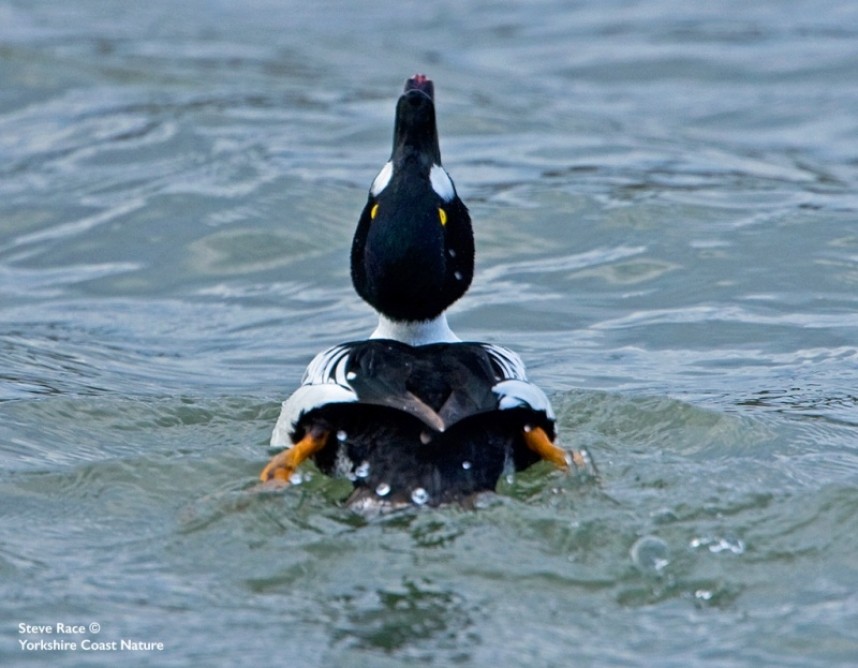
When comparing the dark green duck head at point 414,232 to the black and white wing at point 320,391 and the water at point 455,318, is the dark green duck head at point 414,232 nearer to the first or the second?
the black and white wing at point 320,391

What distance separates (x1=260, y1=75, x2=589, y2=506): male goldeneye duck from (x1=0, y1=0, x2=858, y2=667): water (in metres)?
0.17

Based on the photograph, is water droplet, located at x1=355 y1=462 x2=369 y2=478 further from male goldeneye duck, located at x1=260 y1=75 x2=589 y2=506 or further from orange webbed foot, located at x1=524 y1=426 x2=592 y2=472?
orange webbed foot, located at x1=524 y1=426 x2=592 y2=472

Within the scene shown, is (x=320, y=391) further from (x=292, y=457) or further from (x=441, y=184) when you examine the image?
(x=441, y=184)

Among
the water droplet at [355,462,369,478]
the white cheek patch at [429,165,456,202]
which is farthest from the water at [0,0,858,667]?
the white cheek patch at [429,165,456,202]

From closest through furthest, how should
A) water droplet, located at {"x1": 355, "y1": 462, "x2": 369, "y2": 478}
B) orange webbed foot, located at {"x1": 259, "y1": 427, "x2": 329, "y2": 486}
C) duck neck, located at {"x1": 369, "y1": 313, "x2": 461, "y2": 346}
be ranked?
water droplet, located at {"x1": 355, "y1": 462, "x2": 369, "y2": 478}
orange webbed foot, located at {"x1": 259, "y1": 427, "x2": 329, "y2": 486}
duck neck, located at {"x1": 369, "y1": 313, "x2": 461, "y2": 346}

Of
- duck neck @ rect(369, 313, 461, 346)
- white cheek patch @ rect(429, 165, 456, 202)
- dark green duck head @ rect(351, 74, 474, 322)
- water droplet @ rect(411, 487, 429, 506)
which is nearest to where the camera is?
water droplet @ rect(411, 487, 429, 506)

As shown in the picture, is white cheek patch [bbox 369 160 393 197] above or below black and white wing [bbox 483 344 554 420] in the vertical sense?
above

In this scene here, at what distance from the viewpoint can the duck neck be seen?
24.7ft

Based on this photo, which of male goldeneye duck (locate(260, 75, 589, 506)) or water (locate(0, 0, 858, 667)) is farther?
male goldeneye duck (locate(260, 75, 589, 506))

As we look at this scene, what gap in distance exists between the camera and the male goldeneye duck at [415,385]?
6453 millimetres

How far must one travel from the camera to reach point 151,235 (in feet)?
43.1

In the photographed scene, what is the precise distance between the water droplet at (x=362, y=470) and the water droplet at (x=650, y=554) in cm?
122

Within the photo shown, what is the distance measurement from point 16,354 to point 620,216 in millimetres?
5407

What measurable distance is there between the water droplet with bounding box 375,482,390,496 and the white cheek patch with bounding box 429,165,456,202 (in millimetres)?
1609
